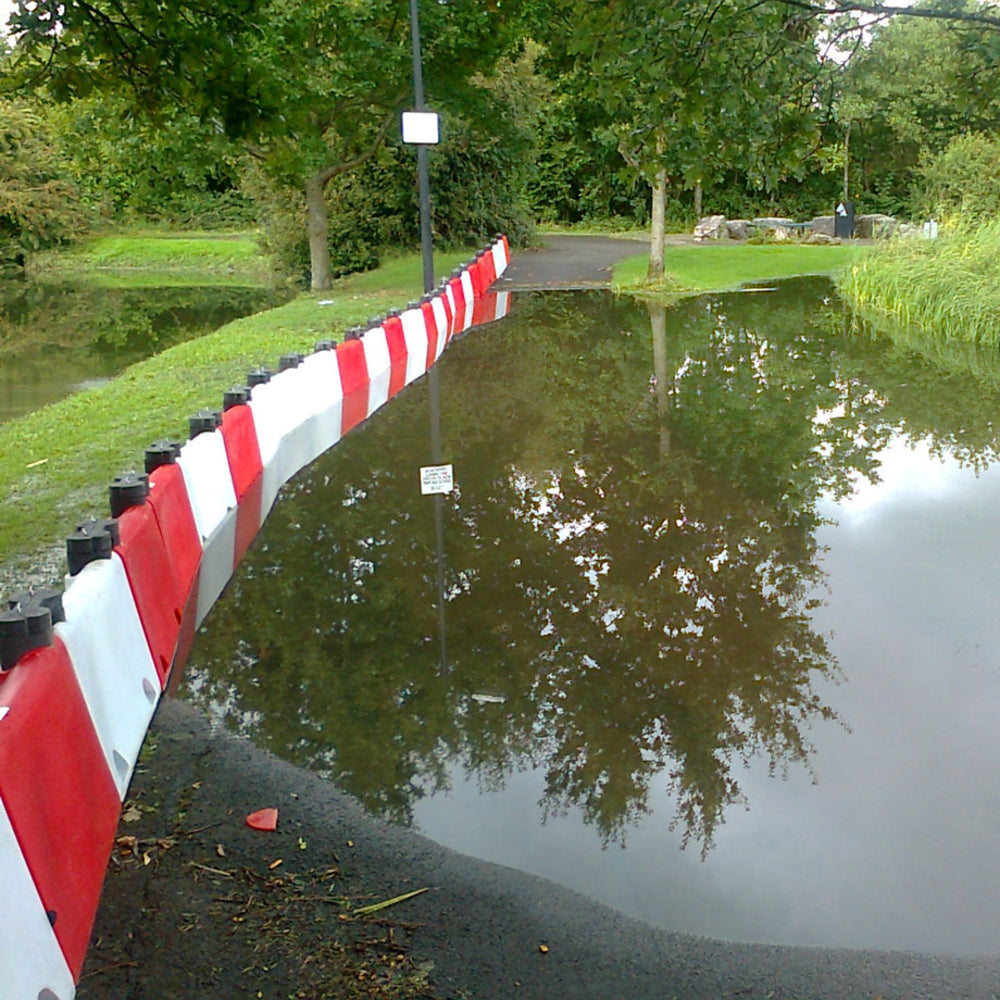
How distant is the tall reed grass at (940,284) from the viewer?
18.7m

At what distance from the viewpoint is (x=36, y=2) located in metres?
9.13

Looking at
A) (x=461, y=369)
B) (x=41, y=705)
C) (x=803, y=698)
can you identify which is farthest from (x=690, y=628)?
(x=461, y=369)

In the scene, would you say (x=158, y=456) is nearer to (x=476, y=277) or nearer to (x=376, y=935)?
(x=376, y=935)

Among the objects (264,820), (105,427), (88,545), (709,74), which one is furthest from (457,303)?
(264,820)

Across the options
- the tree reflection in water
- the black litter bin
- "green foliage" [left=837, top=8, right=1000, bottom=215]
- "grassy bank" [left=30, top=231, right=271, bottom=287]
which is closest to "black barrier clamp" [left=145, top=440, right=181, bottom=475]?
the tree reflection in water

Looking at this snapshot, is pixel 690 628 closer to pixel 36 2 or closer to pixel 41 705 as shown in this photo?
pixel 41 705

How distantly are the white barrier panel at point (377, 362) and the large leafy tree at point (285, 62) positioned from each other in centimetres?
203

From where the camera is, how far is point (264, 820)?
440 cm

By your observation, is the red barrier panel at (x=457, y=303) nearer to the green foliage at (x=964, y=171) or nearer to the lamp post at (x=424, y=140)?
the lamp post at (x=424, y=140)

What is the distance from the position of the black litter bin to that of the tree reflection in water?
30.3 meters

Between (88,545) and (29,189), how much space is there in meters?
47.5

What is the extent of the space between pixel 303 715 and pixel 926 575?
3.68 meters

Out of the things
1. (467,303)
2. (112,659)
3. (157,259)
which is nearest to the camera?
(112,659)

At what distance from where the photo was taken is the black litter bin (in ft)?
136
